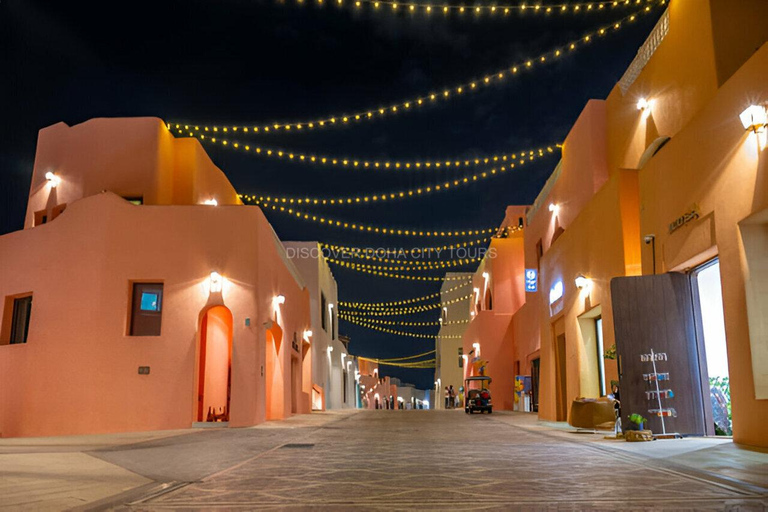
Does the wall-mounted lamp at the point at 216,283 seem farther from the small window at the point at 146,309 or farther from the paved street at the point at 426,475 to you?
the paved street at the point at 426,475

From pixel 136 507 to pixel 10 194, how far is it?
2790 cm


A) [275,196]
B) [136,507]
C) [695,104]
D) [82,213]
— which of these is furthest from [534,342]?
[136,507]

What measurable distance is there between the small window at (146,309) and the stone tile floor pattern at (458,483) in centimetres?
743

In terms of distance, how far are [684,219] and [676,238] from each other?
48cm

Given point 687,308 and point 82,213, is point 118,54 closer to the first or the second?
point 82,213

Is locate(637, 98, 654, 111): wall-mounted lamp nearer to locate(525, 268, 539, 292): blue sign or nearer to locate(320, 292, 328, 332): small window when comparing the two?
locate(525, 268, 539, 292): blue sign

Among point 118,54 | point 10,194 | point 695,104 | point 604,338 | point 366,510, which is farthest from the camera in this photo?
point 10,194

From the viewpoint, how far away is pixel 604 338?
13805 millimetres

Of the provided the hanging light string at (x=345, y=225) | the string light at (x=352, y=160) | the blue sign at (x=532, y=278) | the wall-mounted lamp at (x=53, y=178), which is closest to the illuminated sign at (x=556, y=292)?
the string light at (x=352, y=160)

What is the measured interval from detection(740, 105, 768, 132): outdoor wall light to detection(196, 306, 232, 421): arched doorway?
41.5 feet

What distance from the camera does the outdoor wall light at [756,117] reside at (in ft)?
26.5

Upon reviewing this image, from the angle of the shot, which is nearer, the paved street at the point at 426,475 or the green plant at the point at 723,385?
the paved street at the point at 426,475

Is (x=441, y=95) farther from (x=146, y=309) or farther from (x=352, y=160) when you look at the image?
(x=146, y=309)

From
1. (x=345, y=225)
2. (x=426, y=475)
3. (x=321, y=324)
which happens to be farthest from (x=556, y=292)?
(x=321, y=324)
